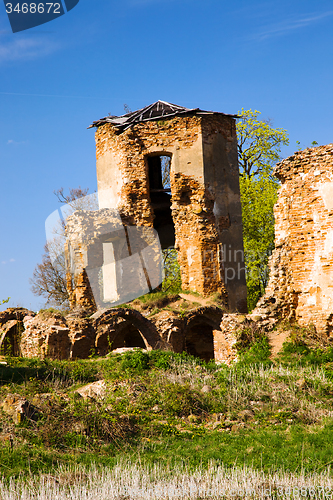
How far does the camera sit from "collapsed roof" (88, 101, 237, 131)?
2161 centimetres

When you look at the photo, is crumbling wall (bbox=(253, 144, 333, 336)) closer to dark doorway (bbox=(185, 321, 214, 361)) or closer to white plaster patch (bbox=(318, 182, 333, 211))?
white plaster patch (bbox=(318, 182, 333, 211))

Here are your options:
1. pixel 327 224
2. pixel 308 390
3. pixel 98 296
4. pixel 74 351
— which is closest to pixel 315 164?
pixel 327 224

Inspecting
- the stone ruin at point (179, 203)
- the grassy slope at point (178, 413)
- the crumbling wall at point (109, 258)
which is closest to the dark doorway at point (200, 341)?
the stone ruin at point (179, 203)

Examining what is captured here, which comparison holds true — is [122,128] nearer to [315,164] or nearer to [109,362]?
[315,164]

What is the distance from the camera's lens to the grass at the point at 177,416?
746cm

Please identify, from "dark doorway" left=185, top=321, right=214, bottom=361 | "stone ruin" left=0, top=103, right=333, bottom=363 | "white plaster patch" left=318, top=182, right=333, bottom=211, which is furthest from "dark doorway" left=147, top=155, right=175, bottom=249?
"white plaster patch" left=318, top=182, right=333, bottom=211

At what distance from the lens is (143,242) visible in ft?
71.2

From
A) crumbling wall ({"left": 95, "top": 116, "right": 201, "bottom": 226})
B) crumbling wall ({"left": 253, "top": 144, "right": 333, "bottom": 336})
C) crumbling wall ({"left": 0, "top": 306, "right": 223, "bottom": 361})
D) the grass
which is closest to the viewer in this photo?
the grass

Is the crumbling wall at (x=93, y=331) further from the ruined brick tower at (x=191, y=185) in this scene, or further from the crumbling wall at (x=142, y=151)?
the crumbling wall at (x=142, y=151)

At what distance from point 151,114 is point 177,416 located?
15.3 meters

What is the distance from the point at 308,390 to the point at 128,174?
1321cm

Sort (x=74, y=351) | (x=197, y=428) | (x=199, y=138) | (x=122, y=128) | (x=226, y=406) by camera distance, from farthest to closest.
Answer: (x=122, y=128) → (x=199, y=138) → (x=74, y=351) → (x=226, y=406) → (x=197, y=428)

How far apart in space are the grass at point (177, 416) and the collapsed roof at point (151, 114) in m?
11.1

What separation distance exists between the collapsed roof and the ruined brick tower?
0.04m
